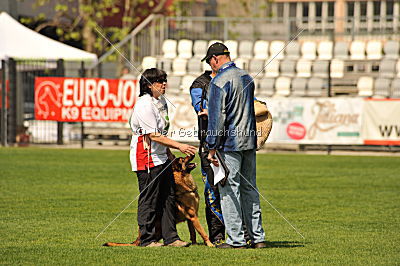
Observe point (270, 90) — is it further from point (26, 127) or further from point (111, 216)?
point (111, 216)

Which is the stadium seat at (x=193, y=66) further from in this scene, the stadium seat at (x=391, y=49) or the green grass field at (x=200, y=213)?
the green grass field at (x=200, y=213)

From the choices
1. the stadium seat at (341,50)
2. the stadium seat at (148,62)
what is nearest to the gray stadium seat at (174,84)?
the stadium seat at (148,62)

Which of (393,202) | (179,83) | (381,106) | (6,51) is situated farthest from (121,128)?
(393,202)

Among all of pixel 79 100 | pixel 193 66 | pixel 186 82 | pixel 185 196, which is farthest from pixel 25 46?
pixel 185 196

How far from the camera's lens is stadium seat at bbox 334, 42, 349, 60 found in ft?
105

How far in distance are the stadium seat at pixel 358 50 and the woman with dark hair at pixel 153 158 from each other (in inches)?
940

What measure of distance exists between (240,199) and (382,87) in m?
20.7

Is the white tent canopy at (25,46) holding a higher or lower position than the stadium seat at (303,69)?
A: higher

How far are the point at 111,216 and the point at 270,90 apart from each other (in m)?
18.4

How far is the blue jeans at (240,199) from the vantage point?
8.30 metres

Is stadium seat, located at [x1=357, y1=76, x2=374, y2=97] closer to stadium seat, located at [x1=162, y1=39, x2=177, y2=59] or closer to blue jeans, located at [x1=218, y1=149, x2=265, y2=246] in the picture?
stadium seat, located at [x1=162, y1=39, x2=177, y2=59]

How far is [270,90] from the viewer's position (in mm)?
29672

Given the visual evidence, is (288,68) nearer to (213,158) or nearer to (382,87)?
(382,87)

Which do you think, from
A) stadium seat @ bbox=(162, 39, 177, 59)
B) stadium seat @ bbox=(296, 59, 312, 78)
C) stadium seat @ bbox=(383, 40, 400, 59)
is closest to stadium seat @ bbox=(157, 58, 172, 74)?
stadium seat @ bbox=(162, 39, 177, 59)
